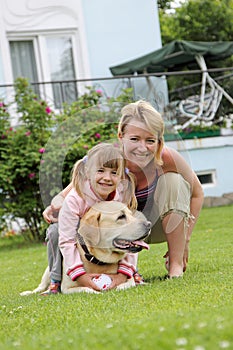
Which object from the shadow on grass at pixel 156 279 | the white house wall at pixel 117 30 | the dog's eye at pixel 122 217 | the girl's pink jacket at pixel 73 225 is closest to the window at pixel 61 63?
the white house wall at pixel 117 30

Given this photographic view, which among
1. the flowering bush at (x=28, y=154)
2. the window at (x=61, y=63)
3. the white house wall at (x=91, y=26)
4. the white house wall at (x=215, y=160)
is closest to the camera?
the flowering bush at (x=28, y=154)

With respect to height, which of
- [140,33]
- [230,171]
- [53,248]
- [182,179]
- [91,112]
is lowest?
[230,171]

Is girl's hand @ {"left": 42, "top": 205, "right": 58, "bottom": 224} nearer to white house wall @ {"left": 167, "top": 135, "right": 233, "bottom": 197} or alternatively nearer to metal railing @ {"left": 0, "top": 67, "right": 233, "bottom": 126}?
metal railing @ {"left": 0, "top": 67, "right": 233, "bottom": 126}

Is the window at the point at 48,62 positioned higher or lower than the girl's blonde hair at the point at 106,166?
higher

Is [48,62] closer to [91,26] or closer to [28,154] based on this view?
[91,26]

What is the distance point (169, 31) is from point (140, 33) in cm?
1394

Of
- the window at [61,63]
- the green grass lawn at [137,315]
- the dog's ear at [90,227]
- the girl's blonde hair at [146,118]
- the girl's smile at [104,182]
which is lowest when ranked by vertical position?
the green grass lawn at [137,315]

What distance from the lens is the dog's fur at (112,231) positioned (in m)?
5.06

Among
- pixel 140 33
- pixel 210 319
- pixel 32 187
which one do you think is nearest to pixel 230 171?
pixel 140 33

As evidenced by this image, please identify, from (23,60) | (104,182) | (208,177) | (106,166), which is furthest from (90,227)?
(208,177)

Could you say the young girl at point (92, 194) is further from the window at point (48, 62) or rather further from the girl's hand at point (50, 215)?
the window at point (48, 62)

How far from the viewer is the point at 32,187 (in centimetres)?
1139

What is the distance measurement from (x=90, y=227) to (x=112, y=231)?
0.16 metres

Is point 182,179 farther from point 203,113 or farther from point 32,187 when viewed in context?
point 203,113
